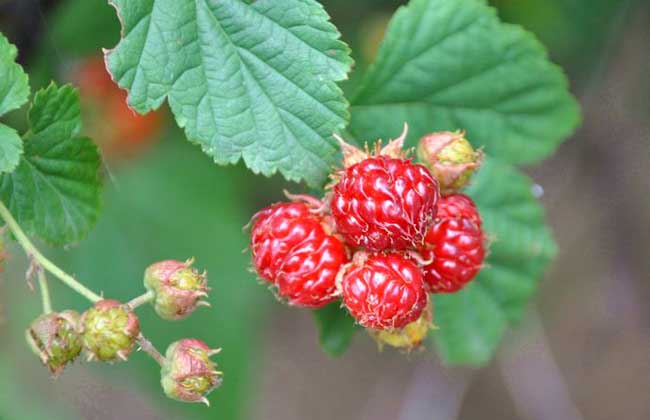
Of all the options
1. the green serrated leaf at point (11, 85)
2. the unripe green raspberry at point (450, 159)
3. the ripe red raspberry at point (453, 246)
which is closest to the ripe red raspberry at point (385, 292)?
the ripe red raspberry at point (453, 246)

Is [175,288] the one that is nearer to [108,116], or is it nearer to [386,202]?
[386,202]

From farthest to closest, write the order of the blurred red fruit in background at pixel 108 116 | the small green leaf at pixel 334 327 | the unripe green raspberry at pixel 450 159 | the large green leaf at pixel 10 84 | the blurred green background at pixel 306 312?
1. the blurred green background at pixel 306 312
2. the blurred red fruit in background at pixel 108 116
3. the small green leaf at pixel 334 327
4. the unripe green raspberry at pixel 450 159
5. the large green leaf at pixel 10 84

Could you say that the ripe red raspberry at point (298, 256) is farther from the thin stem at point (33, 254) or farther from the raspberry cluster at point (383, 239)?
the thin stem at point (33, 254)

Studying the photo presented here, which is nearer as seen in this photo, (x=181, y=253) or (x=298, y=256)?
(x=298, y=256)

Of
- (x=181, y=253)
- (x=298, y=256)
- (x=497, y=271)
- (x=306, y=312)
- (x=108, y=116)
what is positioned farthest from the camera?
(x=306, y=312)

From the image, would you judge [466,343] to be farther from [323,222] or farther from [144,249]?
[144,249]

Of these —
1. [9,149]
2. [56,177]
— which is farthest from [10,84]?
[56,177]
